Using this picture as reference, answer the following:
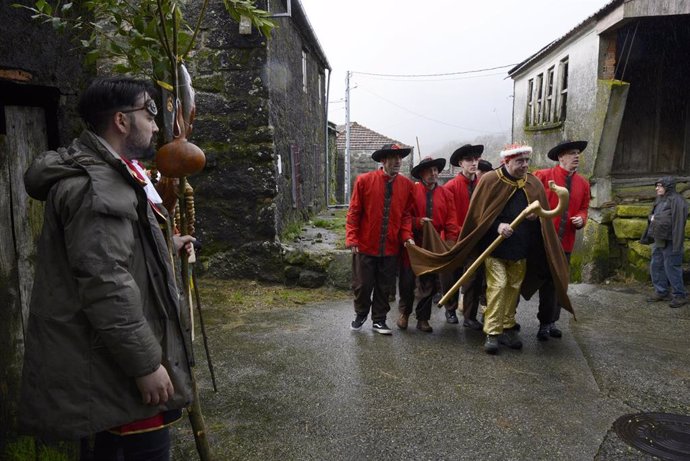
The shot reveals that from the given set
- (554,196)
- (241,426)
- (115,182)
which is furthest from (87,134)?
(554,196)

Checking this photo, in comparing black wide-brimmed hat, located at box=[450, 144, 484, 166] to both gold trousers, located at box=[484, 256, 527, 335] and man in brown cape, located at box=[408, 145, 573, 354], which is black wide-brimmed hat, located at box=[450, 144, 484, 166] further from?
gold trousers, located at box=[484, 256, 527, 335]

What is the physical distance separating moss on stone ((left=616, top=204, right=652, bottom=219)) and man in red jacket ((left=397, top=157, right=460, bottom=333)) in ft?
13.7

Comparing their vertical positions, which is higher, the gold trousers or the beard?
the beard

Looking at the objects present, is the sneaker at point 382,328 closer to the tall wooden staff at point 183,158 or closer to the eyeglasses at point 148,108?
the tall wooden staff at point 183,158

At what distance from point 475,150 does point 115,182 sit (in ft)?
16.0

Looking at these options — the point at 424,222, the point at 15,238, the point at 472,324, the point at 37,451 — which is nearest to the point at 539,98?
the point at 424,222

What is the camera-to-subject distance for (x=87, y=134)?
1.94m

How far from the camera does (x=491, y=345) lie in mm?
5023

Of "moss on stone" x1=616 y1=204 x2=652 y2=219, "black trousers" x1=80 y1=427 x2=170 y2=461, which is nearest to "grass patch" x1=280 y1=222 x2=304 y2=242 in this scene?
"moss on stone" x1=616 y1=204 x2=652 y2=219

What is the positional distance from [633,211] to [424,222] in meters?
4.77

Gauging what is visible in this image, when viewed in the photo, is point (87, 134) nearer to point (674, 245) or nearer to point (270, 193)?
point (270, 193)

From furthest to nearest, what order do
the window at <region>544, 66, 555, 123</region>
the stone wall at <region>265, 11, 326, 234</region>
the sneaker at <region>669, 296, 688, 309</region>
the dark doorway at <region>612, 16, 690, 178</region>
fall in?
1. the window at <region>544, 66, 555, 123</region>
2. the dark doorway at <region>612, 16, 690, 178</region>
3. the stone wall at <region>265, 11, 326, 234</region>
4. the sneaker at <region>669, 296, 688, 309</region>

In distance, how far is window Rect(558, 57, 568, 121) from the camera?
11.4 meters

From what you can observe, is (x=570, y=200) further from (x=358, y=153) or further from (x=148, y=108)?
(x=358, y=153)
